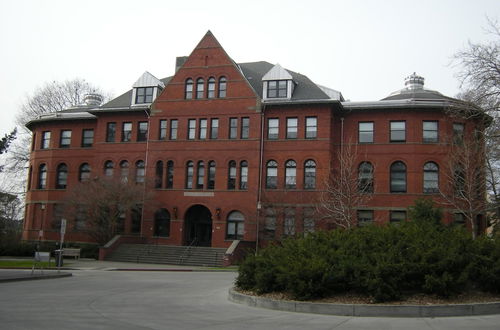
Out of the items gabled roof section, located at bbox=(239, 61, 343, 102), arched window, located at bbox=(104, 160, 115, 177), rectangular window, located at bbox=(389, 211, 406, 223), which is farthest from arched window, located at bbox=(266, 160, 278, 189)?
arched window, located at bbox=(104, 160, 115, 177)

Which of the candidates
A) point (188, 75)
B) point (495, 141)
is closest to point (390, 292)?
point (495, 141)

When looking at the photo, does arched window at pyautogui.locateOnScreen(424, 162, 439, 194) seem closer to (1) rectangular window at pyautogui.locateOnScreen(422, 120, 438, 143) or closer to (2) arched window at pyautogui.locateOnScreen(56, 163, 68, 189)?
(1) rectangular window at pyautogui.locateOnScreen(422, 120, 438, 143)

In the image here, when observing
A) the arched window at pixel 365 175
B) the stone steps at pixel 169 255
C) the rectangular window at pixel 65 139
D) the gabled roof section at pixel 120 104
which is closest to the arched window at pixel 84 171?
the rectangular window at pixel 65 139

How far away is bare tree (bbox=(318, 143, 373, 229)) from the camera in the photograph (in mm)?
35219

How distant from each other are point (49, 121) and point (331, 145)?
26055 millimetres

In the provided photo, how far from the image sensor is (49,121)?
4994cm

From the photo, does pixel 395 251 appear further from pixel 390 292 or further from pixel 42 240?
pixel 42 240

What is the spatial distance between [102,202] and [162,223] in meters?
6.06

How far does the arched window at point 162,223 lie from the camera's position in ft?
144

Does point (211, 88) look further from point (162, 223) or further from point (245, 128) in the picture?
point (162, 223)

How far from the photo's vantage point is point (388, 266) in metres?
13.6

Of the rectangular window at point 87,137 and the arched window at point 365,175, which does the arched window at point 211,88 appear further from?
the arched window at point 365,175

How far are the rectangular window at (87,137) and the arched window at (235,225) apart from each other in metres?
15.6

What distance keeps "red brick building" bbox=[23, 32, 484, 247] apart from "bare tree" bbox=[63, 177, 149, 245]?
5.26 feet
